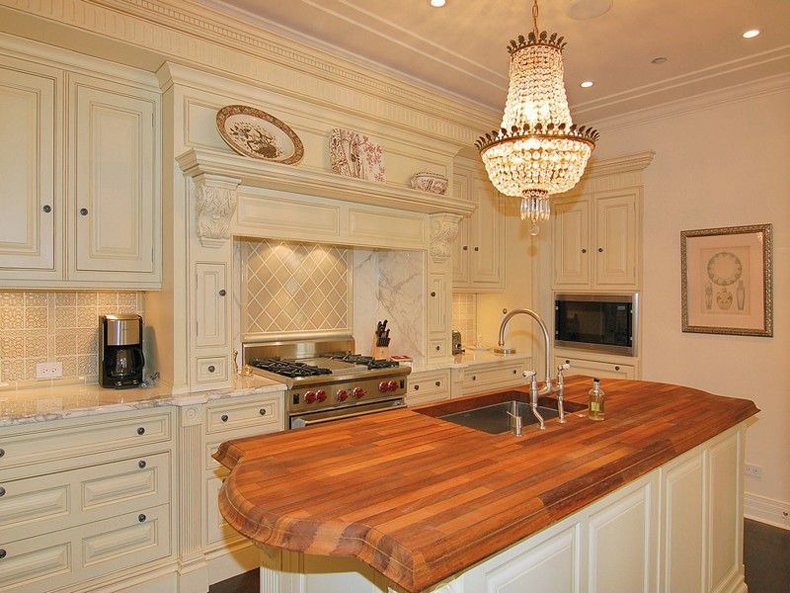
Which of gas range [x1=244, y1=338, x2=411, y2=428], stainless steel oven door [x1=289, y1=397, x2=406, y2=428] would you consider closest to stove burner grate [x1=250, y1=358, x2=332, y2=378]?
gas range [x1=244, y1=338, x2=411, y2=428]

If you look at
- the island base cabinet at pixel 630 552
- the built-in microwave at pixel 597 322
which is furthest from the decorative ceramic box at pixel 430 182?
the island base cabinet at pixel 630 552

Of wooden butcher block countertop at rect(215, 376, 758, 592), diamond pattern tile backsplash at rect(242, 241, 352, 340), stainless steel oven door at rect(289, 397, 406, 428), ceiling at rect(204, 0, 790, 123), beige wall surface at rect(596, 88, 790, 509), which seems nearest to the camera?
wooden butcher block countertop at rect(215, 376, 758, 592)

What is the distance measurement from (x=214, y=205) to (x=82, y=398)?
1154mm

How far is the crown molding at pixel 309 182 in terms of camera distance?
8.38 ft

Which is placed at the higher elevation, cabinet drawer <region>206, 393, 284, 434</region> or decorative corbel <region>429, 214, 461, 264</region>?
decorative corbel <region>429, 214, 461, 264</region>

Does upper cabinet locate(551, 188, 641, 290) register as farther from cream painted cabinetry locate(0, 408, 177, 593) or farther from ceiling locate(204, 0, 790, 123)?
cream painted cabinetry locate(0, 408, 177, 593)

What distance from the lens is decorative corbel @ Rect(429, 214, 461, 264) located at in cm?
380

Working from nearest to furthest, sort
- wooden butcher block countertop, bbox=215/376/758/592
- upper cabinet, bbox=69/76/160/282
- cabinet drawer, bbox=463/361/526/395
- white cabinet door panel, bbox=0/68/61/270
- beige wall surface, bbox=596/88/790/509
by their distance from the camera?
wooden butcher block countertop, bbox=215/376/758/592 < white cabinet door panel, bbox=0/68/61/270 < upper cabinet, bbox=69/76/160/282 < beige wall surface, bbox=596/88/790/509 < cabinet drawer, bbox=463/361/526/395

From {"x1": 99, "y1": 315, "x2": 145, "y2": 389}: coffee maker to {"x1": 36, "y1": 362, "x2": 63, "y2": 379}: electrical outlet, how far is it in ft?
0.71

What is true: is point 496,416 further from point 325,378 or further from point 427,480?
point 427,480

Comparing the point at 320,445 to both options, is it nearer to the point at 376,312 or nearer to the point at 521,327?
the point at 376,312

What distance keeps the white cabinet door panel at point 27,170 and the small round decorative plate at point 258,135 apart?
808 millimetres

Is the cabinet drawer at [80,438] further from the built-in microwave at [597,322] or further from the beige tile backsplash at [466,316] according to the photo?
the built-in microwave at [597,322]

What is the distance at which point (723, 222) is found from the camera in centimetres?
377
